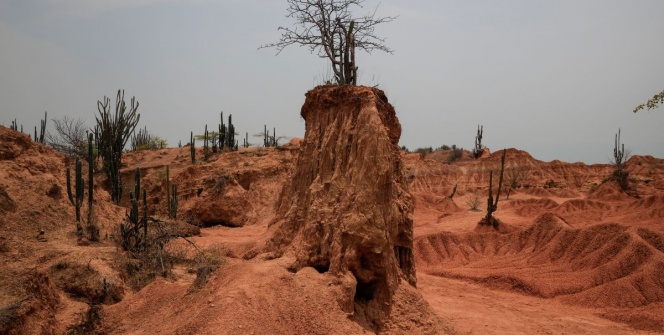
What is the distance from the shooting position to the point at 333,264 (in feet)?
22.9

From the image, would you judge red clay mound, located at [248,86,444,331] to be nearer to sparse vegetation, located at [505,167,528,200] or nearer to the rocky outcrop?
the rocky outcrop

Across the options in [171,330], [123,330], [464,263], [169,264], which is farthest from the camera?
[464,263]

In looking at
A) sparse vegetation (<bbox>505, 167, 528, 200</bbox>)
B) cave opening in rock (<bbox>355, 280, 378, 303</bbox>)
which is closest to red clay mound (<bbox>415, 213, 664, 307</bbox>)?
cave opening in rock (<bbox>355, 280, 378, 303</bbox>)

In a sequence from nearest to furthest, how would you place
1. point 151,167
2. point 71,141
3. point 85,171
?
point 85,171
point 151,167
point 71,141

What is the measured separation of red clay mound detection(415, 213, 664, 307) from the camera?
12.4 metres

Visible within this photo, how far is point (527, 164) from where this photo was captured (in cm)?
4147

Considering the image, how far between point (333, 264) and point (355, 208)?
86 centimetres

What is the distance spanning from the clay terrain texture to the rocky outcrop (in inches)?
0.8

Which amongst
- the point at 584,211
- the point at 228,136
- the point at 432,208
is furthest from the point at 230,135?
the point at 584,211

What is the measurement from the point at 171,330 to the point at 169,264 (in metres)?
4.41

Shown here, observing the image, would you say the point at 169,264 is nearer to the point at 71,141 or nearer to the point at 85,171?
the point at 85,171

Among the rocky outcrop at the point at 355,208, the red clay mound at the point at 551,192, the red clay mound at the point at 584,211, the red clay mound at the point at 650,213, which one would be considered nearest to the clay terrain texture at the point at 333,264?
the rocky outcrop at the point at 355,208

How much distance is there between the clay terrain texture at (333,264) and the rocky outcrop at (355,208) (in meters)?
0.02

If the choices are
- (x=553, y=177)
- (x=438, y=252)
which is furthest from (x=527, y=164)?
(x=438, y=252)
